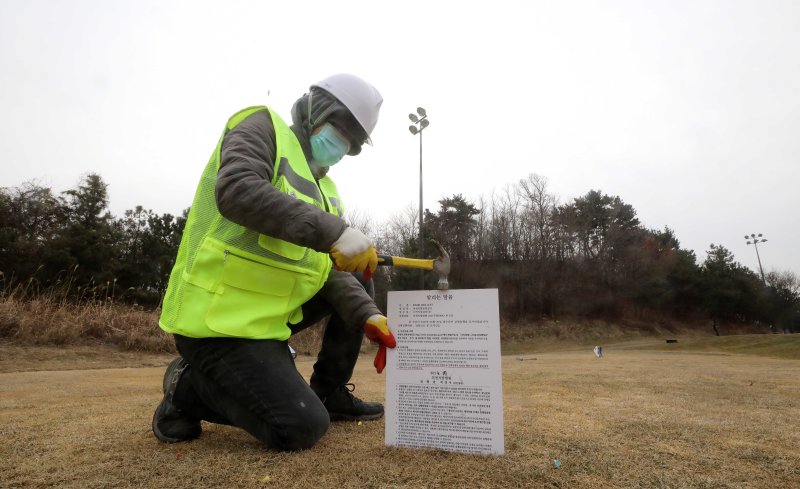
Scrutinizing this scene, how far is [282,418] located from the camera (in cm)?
162

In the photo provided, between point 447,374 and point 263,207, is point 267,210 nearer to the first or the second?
point 263,207

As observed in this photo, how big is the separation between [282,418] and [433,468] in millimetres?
574

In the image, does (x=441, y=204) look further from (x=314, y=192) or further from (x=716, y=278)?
(x=314, y=192)

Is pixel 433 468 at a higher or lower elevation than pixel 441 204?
lower

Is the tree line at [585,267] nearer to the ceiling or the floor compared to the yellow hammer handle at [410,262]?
nearer to the ceiling

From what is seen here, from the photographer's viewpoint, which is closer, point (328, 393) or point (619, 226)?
point (328, 393)

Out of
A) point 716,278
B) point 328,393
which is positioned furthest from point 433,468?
point 716,278

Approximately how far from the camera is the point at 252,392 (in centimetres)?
167

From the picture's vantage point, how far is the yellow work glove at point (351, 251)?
1578mm

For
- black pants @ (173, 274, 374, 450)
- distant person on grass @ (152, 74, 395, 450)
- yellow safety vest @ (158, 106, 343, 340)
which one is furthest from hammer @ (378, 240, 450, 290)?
black pants @ (173, 274, 374, 450)

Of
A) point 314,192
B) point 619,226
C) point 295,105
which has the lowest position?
point 314,192

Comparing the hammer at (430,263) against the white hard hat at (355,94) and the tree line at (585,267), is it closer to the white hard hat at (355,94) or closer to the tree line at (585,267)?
the white hard hat at (355,94)

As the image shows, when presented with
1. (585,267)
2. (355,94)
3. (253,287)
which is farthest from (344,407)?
(585,267)

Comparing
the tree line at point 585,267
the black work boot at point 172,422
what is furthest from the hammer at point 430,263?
the tree line at point 585,267
